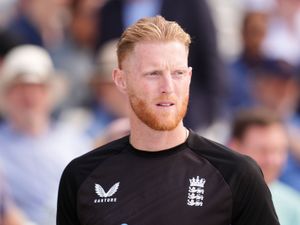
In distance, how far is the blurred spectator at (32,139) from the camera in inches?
280

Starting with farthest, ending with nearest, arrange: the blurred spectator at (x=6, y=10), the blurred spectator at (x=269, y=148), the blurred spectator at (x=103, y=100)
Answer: the blurred spectator at (x=6, y=10), the blurred spectator at (x=103, y=100), the blurred spectator at (x=269, y=148)

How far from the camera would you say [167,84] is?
3.82 meters

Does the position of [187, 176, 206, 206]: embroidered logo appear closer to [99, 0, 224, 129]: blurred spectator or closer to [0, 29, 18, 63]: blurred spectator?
[99, 0, 224, 129]: blurred spectator

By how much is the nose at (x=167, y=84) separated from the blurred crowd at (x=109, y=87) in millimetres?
2308

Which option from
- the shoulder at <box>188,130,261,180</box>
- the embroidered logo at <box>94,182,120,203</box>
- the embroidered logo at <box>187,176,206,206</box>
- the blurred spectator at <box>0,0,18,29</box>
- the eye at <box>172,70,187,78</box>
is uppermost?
the eye at <box>172,70,187,78</box>

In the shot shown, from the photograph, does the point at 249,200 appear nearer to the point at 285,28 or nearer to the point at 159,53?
the point at 159,53

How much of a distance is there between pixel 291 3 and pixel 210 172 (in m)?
5.18

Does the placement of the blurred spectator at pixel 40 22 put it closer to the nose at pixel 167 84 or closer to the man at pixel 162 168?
the man at pixel 162 168

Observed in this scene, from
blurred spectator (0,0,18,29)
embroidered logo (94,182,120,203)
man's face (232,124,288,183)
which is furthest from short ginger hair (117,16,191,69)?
blurred spectator (0,0,18,29)

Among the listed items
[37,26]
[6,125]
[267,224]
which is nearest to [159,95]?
[267,224]

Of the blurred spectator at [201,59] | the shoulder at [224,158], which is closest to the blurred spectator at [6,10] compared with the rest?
the blurred spectator at [201,59]

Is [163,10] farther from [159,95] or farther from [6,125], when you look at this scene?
[159,95]

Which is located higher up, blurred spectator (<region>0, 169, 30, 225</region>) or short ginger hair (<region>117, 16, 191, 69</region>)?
short ginger hair (<region>117, 16, 191, 69</region>)

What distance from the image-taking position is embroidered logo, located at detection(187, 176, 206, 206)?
12.6 ft
